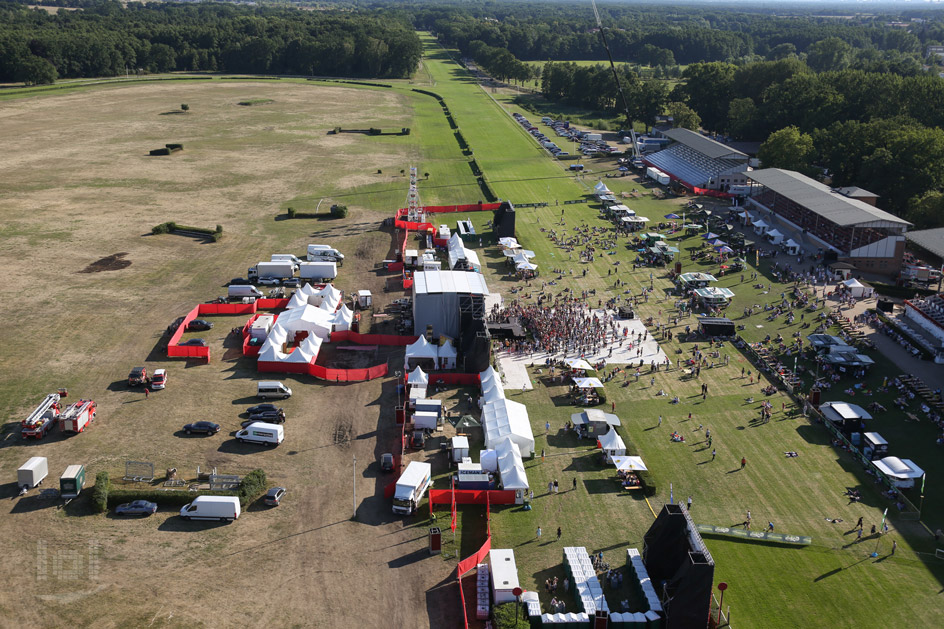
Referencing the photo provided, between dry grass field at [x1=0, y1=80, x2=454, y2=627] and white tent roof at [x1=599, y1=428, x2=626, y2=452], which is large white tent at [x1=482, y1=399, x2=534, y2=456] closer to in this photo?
white tent roof at [x1=599, y1=428, x2=626, y2=452]

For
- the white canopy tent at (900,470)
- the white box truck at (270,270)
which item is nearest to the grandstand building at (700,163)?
the white canopy tent at (900,470)

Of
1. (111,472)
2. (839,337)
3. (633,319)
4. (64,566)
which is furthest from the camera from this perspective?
(633,319)

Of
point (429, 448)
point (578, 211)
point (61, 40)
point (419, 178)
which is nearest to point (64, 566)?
point (429, 448)

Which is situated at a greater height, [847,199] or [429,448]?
[847,199]

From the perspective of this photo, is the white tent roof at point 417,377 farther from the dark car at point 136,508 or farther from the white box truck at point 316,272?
the white box truck at point 316,272

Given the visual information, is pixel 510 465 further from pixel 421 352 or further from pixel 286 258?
pixel 286 258

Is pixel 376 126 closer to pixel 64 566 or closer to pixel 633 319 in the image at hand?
pixel 633 319

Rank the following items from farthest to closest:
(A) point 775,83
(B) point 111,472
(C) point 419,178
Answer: (A) point 775,83, (C) point 419,178, (B) point 111,472
